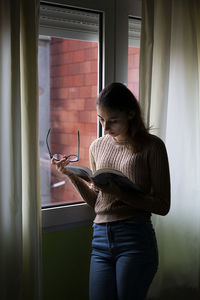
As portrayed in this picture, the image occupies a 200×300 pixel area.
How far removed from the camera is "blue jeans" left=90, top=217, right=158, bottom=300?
1.70 meters

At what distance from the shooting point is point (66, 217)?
2.12 metres

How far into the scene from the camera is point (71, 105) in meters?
2.27

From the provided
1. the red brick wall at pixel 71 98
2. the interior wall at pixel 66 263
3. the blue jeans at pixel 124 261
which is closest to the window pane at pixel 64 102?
the red brick wall at pixel 71 98

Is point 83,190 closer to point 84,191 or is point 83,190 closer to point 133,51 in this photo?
point 84,191

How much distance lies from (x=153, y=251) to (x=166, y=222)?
63 cm

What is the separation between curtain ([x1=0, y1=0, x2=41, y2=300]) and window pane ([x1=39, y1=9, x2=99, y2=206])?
1.23 feet

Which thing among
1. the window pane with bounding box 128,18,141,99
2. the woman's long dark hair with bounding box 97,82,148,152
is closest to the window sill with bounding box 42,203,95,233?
the woman's long dark hair with bounding box 97,82,148,152

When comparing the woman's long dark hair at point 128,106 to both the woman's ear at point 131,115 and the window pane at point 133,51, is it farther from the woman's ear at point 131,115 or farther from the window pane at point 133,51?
the window pane at point 133,51

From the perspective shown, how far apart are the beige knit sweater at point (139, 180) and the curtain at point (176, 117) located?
0.49 meters

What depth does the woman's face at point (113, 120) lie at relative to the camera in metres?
1.75

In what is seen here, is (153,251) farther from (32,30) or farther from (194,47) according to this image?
(194,47)

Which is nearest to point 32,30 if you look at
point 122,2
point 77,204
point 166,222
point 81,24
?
point 81,24

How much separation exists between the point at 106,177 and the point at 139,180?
7.7 inches

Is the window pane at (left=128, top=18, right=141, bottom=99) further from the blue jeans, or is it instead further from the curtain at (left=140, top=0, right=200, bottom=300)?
the blue jeans
